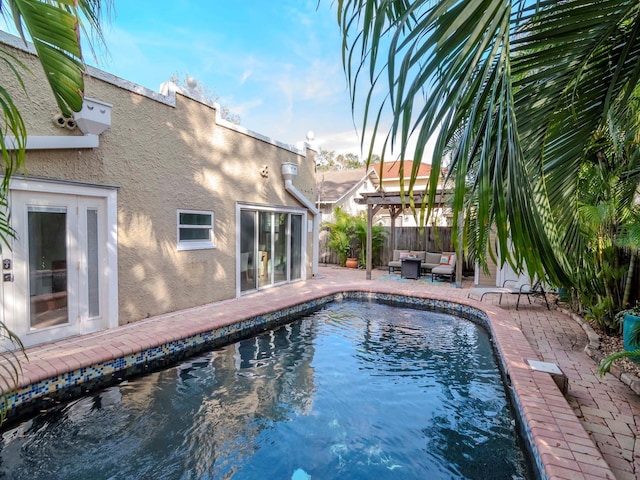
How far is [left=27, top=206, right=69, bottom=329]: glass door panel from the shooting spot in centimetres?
549

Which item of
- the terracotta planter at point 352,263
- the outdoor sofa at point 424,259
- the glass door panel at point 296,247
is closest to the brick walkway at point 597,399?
the outdoor sofa at point 424,259

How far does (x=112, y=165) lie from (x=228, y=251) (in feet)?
11.7

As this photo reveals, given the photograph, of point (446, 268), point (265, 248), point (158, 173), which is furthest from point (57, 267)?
point (446, 268)

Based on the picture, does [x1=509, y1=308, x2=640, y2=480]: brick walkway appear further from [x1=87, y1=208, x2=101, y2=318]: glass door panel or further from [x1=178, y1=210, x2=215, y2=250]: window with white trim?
[x1=87, y1=208, x2=101, y2=318]: glass door panel

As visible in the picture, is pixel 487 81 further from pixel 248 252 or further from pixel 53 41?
pixel 248 252

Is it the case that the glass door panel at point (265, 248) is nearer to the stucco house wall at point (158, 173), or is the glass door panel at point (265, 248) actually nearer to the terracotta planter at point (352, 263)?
the stucco house wall at point (158, 173)

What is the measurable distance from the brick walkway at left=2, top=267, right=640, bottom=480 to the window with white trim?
1533 millimetres

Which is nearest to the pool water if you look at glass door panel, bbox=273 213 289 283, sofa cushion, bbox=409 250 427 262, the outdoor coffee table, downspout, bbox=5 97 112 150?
downspout, bbox=5 97 112 150

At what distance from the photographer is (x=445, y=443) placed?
4008 mm

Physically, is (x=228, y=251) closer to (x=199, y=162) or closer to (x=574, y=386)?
(x=199, y=162)

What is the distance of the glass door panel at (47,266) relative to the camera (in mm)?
5492

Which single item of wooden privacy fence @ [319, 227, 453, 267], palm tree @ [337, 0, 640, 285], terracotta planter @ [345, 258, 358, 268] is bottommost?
terracotta planter @ [345, 258, 358, 268]

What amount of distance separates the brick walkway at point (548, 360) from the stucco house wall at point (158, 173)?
0.67 m

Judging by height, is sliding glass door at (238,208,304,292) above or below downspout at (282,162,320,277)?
below
